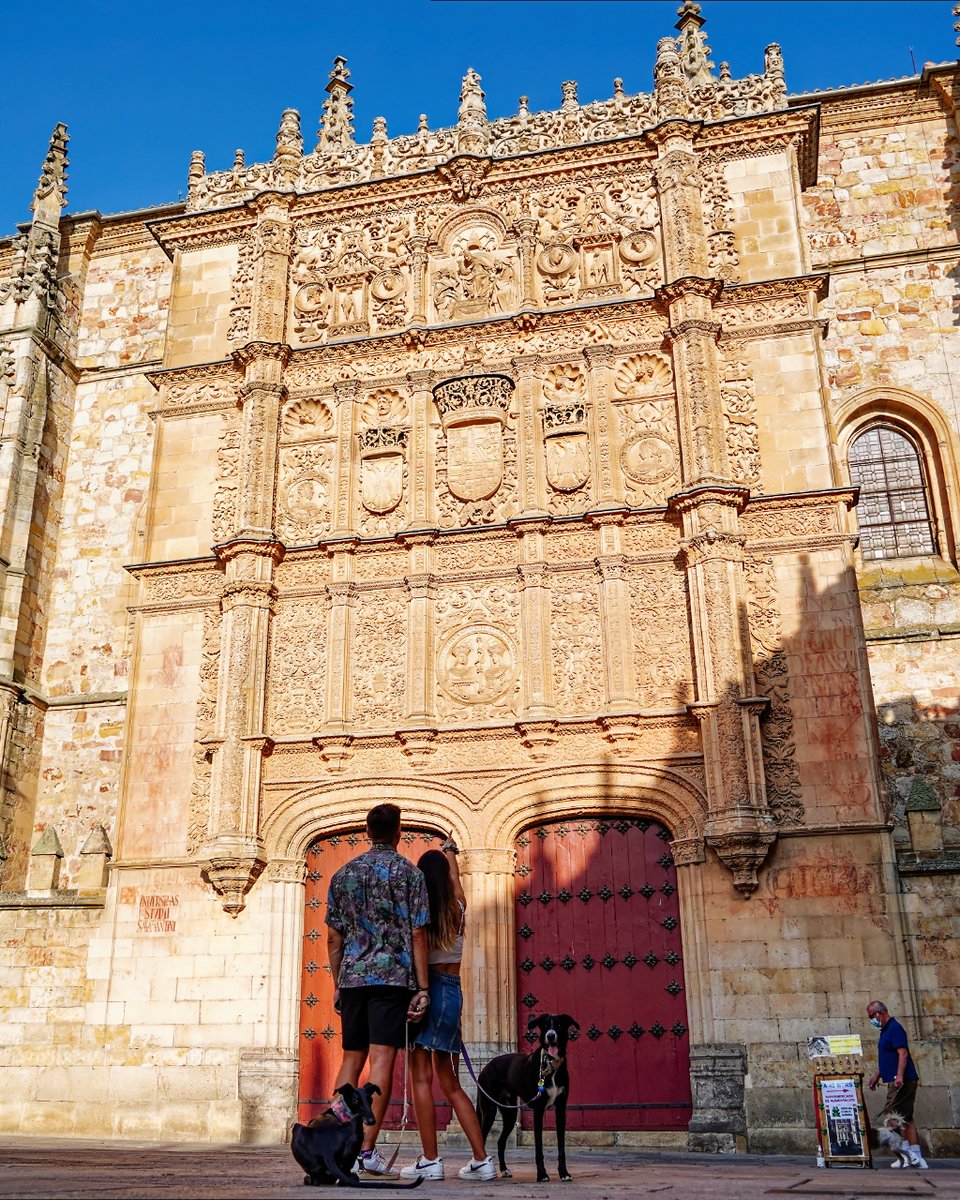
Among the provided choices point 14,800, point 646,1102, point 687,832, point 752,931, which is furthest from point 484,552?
point 14,800

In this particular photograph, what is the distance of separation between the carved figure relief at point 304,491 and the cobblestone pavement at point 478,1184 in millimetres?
7816

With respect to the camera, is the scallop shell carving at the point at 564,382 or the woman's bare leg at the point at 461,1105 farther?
the scallop shell carving at the point at 564,382

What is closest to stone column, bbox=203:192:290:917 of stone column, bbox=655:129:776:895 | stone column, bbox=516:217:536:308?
stone column, bbox=516:217:536:308

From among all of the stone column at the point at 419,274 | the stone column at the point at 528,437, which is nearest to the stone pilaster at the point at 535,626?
the stone column at the point at 528,437

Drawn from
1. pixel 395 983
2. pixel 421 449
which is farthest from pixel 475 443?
pixel 395 983

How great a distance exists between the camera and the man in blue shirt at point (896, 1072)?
1134 centimetres

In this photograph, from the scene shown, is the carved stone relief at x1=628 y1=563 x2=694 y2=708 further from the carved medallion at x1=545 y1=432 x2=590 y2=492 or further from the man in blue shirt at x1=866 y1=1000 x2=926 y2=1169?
the man in blue shirt at x1=866 y1=1000 x2=926 y2=1169

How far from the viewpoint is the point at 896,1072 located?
11391mm

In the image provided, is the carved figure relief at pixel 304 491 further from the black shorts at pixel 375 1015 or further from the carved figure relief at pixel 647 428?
the black shorts at pixel 375 1015

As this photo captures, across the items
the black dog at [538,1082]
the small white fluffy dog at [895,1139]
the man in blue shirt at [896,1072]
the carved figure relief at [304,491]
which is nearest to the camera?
the black dog at [538,1082]

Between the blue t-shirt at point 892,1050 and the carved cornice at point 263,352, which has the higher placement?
the carved cornice at point 263,352

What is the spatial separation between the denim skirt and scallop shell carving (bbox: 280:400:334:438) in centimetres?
1101

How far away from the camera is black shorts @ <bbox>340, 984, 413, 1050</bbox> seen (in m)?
7.08

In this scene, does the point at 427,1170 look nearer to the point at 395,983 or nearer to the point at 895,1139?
the point at 395,983
